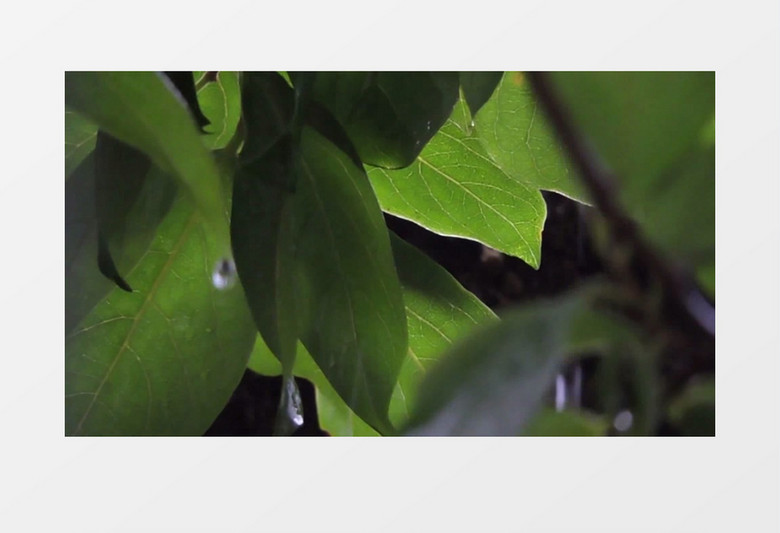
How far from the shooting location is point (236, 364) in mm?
525

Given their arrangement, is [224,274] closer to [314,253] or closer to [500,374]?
[314,253]

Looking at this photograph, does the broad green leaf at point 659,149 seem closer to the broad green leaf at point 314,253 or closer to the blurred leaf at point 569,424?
the blurred leaf at point 569,424

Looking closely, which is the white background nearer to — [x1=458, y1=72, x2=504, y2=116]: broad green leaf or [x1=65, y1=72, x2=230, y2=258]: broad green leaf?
[x1=458, y1=72, x2=504, y2=116]: broad green leaf

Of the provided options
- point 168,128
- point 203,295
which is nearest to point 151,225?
point 203,295

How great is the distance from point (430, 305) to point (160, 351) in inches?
5.9

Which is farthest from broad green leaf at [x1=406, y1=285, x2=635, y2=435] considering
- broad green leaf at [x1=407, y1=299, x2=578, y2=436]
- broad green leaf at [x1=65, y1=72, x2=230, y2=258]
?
broad green leaf at [x1=65, y1=72, x2=230, y2=258]

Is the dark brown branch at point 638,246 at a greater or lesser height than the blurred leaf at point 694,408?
greater

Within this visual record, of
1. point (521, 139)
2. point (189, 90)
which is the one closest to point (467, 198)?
point (521, 139)

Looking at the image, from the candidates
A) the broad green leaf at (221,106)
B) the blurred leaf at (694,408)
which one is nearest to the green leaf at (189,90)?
the broad green leaf at (221,106)

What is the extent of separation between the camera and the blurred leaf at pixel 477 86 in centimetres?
45

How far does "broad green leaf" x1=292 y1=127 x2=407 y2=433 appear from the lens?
0.46 meters

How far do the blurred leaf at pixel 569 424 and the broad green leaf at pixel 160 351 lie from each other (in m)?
0.23

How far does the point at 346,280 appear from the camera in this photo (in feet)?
1.53

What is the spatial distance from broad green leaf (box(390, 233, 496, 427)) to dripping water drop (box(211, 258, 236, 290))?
9 centimetres
